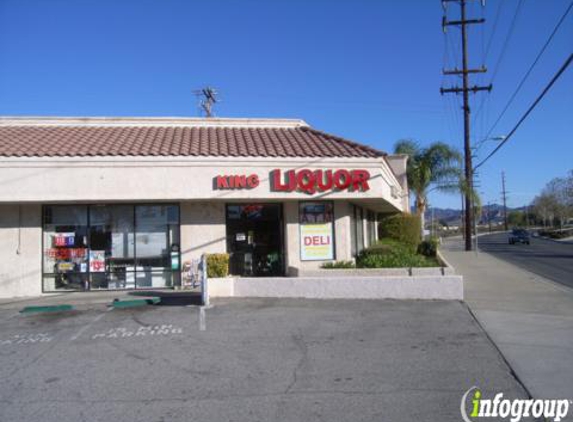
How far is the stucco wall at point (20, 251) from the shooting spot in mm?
14992

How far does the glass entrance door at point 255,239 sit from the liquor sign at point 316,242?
78cm

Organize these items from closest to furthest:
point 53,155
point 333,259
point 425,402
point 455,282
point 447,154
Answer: point 425,402 → point 455,282 → point 53,155 → point 333,259 → point 447,154

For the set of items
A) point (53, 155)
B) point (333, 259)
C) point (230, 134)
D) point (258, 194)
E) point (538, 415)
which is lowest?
point (538, 415)

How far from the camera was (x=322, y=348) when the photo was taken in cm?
841

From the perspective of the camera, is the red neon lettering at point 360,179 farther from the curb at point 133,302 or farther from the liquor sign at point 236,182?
the curb at point 133,302

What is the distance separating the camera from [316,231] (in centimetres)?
1647

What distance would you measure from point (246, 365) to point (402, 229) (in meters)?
18.2

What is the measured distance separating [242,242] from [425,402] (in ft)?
36.2

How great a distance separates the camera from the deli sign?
49.0 feet

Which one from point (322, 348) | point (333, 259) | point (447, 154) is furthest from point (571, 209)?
point (322, 348)

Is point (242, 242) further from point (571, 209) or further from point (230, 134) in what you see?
point (571, 209)

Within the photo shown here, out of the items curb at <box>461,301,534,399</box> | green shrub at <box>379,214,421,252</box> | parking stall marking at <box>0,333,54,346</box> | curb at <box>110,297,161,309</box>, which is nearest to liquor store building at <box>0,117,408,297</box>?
curb at <box>110,297,161,309</box>

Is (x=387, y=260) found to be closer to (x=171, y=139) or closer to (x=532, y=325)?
(x=532, y=325)

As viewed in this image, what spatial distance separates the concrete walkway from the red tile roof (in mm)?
5308
